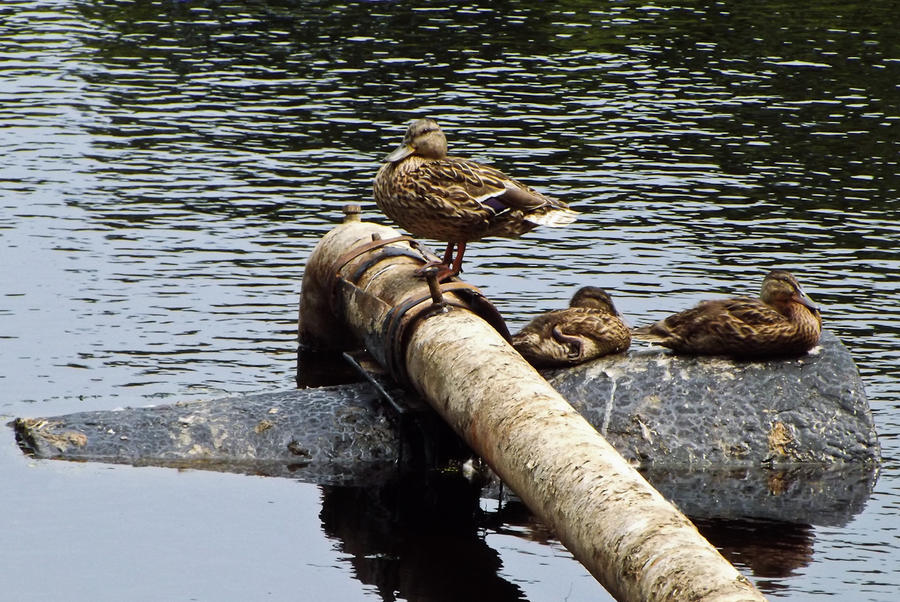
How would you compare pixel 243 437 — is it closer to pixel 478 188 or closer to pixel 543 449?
pixel 478 188

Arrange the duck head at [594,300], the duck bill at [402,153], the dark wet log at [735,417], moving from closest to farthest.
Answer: the dark wet log at [735,417], the duck bill at [402,153], the duck head at [594,300]

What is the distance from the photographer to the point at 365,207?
53.5ft

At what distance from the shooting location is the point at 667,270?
14.0 metres

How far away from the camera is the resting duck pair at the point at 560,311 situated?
31.9 ft

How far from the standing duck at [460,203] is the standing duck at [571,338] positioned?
2.09 feet

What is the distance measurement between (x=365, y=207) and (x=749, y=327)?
23.9 ft

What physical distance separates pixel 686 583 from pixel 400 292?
4.24 meters

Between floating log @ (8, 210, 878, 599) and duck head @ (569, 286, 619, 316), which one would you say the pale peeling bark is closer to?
floating log @ (8, 210, 878, 599)

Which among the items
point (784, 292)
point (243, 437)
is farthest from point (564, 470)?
point (784, 292)

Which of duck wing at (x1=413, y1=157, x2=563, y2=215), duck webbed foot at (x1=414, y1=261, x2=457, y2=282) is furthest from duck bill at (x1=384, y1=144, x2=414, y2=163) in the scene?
duck webbed foot at (x1=414, y1=261, x2=457, y2=282)

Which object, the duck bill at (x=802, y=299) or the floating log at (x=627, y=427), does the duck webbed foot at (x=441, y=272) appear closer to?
the floating log at (x=627, y=427)

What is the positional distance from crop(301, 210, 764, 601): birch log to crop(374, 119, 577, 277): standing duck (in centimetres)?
39

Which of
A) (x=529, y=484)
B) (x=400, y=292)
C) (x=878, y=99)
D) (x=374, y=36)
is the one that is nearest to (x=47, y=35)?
(x=374, y=36)

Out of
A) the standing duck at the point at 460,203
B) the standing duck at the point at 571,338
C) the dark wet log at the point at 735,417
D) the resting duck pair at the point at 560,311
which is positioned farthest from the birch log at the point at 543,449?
the dark wet log at the point at 735,417
